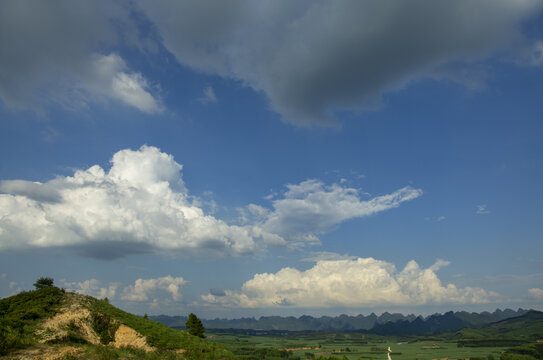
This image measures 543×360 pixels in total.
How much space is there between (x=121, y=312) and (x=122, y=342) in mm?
11007

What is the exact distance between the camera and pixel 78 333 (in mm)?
47656

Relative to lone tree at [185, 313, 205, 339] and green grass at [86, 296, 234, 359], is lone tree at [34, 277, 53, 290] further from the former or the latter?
lone tree at [185, 313, 205, 339]

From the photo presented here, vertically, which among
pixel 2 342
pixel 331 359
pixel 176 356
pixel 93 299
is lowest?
pixel 331 359

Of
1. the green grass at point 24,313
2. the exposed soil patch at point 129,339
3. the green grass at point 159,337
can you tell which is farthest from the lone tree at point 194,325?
the green grass at point 24,313

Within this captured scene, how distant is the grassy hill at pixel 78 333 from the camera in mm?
40094

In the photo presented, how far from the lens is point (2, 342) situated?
37.0m

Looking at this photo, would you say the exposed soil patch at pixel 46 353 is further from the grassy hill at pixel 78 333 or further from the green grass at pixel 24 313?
the green grass at pixel 24 313

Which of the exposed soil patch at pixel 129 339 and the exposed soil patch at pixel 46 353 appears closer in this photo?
the exposed soil patch at pixel 46 353

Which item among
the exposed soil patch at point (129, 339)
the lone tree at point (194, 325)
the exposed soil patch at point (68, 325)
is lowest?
the lone tree at point (194, 325)

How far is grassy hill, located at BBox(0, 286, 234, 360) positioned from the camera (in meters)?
40.1

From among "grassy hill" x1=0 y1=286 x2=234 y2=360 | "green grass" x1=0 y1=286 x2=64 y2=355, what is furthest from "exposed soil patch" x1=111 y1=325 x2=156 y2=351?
"green grass" x1=0 y1=286 x2=64 y2=355

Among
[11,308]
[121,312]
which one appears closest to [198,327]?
[121,312]

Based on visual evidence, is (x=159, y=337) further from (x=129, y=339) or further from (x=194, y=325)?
(x=194, y=325)

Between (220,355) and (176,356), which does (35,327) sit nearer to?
(176,356)
